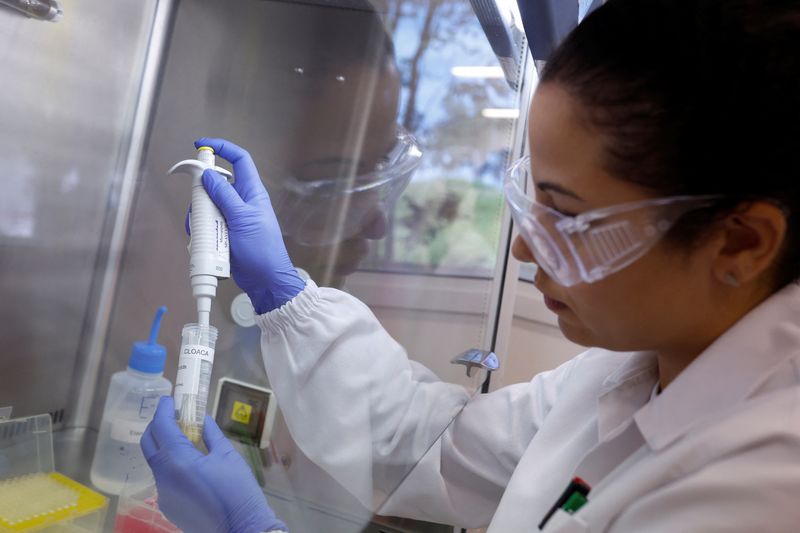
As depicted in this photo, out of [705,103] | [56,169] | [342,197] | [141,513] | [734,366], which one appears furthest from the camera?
[342,197]

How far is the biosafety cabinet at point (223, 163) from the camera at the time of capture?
958 mm

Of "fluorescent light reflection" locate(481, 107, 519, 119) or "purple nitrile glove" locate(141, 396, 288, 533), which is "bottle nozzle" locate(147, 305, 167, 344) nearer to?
"purple nitrile glove" locate(141, 396, 288, 533)

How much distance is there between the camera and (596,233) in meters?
0.70

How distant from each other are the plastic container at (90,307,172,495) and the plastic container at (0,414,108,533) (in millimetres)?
51

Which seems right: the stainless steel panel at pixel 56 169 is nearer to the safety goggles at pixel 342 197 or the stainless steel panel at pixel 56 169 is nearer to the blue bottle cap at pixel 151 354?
the blue bottle cap at pixel 151 354

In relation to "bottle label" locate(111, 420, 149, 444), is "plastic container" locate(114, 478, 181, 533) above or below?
below

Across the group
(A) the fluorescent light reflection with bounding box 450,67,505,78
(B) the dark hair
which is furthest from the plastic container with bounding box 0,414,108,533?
(A) the fluorescent light reflection with bounding box 450,67,505,78

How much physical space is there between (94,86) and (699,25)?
0.84 m

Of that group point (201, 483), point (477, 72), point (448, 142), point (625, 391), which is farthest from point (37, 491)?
point (477, 72)

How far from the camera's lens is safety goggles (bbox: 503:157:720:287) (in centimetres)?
67

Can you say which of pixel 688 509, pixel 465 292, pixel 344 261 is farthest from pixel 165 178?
pixel 688 509

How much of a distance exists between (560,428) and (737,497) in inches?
13.9

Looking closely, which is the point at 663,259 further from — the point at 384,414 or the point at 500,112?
the point at 500,112

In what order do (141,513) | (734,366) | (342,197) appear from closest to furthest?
(734,366), (141,513), (342,197)
